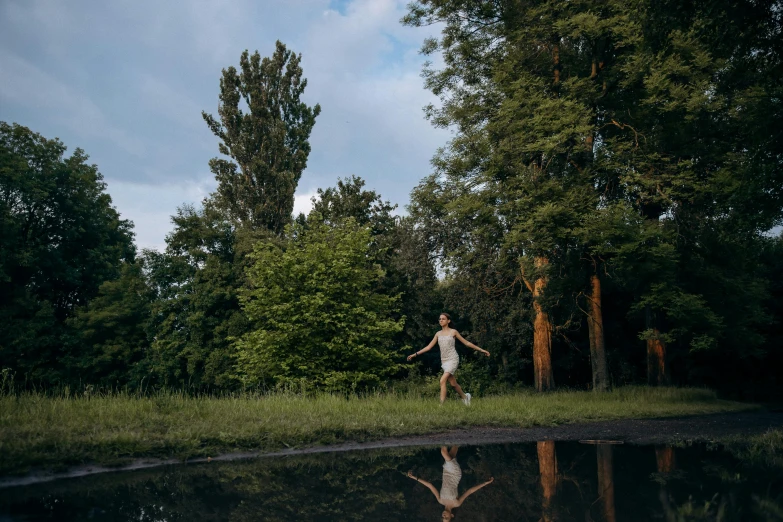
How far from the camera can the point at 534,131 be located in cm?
1745

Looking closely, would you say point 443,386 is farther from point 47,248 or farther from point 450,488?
point 47,248

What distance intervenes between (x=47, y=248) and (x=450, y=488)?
1618 inches

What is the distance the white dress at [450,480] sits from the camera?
16.7ft

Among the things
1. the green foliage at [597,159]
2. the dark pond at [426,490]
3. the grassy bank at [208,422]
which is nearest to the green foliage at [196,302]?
the green foliage at [597,159]

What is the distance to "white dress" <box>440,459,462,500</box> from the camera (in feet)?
16.7

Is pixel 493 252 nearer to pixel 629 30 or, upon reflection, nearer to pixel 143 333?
pixel 629 30

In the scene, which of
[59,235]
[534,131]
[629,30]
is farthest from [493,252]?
[59,235]

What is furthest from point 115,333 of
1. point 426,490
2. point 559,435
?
point 426,490

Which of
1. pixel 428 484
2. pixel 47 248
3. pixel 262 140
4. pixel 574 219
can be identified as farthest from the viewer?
pixel 47 248

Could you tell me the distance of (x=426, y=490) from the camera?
5.28 meters

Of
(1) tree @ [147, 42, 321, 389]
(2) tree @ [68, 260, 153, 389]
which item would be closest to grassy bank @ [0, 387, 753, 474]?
(1) tree @ [147, 42, 321, 389]

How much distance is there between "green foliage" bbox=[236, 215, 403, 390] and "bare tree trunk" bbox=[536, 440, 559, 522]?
39.7ft

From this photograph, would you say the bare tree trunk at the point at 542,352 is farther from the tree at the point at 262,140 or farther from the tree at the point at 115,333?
the tree at the point at 115,333

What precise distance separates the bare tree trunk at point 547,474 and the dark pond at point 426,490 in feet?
0.03
